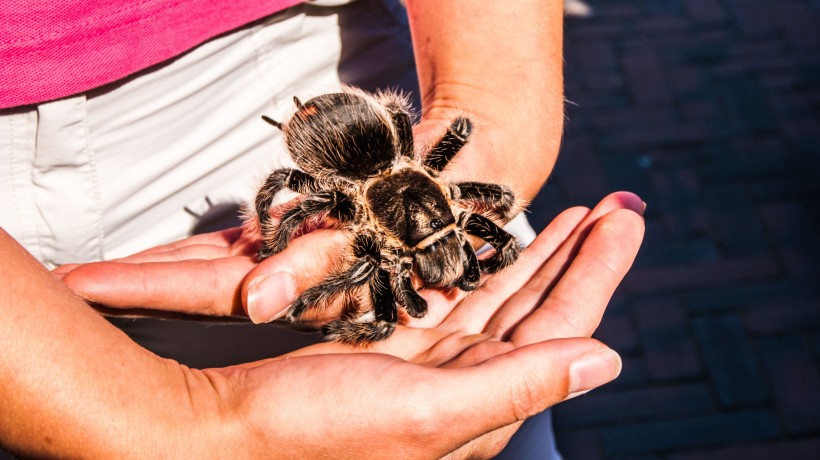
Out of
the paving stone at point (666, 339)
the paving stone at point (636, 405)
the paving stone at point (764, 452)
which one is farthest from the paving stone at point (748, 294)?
the paving stone at point (764, 452)

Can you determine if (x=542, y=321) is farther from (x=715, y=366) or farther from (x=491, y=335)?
(x=715, y=366)

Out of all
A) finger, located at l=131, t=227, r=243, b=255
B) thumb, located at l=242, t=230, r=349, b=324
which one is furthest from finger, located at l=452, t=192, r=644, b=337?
finger, located at l=131, t=227, r=243, b=255

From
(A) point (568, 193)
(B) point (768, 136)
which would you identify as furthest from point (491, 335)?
(B) point (768, 136)

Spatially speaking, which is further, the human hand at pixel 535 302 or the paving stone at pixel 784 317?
the paving stone at pixel 784 317

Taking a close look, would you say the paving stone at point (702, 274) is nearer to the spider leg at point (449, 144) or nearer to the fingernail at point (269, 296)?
the spider leg at point (449, 144)

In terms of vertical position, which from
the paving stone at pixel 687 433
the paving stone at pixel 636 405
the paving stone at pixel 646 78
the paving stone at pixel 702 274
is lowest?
the paving stone at pixel 687 433

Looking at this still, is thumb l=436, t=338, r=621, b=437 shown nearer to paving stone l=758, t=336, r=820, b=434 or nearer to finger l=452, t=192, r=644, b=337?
finger l=452, t=192, r=644, b=337

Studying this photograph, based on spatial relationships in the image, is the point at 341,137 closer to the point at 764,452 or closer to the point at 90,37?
the point at 90,37
